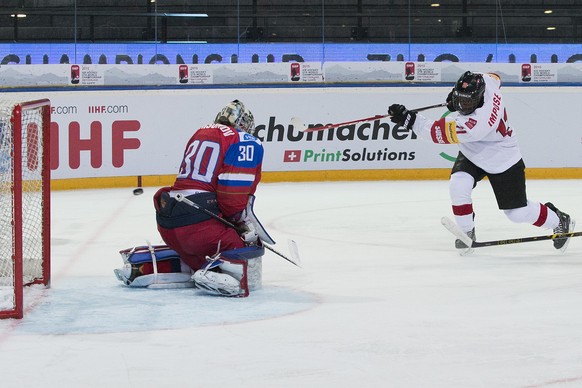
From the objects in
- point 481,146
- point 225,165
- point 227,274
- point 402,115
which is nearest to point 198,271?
point 227,274

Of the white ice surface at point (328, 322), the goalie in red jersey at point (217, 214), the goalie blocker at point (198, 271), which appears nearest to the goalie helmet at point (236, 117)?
the goalie in red jersey at point (217, 214)

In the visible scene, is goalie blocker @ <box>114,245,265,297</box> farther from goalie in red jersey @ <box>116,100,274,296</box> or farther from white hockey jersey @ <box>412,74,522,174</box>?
white hockey jersey @ <box>412,74,522,174</box>

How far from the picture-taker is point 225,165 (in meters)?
4.30

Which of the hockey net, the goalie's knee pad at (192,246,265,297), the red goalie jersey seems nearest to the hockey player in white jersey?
the red goalie jersey

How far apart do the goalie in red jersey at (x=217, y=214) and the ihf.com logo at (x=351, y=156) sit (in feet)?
19.1

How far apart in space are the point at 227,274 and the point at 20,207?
938 mm

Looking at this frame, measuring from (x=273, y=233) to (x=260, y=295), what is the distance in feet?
7.81

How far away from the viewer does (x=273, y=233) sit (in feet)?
22.0

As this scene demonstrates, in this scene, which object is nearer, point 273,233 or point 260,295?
point 260,295

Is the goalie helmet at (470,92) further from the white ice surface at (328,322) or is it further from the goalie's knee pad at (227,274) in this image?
the goalie's knee pad at (227,274)

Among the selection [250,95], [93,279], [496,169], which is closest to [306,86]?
[250,95]

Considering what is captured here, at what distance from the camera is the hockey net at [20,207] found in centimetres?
374

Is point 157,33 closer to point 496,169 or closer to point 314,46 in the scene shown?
point 314,46

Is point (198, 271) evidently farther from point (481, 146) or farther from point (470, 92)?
point (481, 146)
